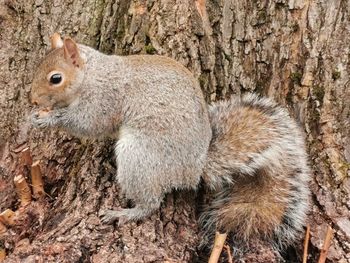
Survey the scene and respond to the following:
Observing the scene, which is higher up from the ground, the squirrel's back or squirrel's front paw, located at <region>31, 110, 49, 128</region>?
squirrel's front paw, located at <region>31, 110, 49, 128</region>

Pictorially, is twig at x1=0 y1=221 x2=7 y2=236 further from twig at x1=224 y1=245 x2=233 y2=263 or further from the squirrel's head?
twig at x1=224 y1=245 x2=233 y2=263

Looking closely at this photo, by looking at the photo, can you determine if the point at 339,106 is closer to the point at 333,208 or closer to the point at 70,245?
the point at 333,208

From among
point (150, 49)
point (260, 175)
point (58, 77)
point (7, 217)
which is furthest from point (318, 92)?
point (7, 217)

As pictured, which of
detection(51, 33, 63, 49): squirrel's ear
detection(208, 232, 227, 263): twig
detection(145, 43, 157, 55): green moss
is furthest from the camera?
detection(145, 43, 157, 55): green moss

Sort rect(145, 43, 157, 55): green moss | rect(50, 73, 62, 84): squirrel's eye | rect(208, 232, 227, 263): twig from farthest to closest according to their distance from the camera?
rect(145, 43, 157, 55): green moss, rect(50, 73, 62, 84): squirrel's eye, rect(208, 232, 227, 263): twig

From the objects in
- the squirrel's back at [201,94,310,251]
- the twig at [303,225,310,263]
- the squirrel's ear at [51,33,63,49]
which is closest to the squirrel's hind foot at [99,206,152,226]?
the squirrel's back at [201,94,310,251]

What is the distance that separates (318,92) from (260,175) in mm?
459

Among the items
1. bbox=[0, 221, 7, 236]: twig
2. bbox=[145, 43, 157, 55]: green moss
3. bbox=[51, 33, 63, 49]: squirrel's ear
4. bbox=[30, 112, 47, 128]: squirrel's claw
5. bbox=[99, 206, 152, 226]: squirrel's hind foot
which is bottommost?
bbox=[0, 221, 7, 236]: twig

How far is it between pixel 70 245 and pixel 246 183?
78cm

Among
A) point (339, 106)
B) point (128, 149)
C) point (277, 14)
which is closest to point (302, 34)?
point (277, 14)

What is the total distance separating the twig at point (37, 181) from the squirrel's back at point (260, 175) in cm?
72

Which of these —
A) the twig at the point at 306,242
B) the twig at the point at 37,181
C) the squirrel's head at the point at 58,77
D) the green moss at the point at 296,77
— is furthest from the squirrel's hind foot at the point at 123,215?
the green moss at the point at 296,77

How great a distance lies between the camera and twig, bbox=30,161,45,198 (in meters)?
2.79

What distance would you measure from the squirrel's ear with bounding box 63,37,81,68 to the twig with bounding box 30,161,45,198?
0.48 m
